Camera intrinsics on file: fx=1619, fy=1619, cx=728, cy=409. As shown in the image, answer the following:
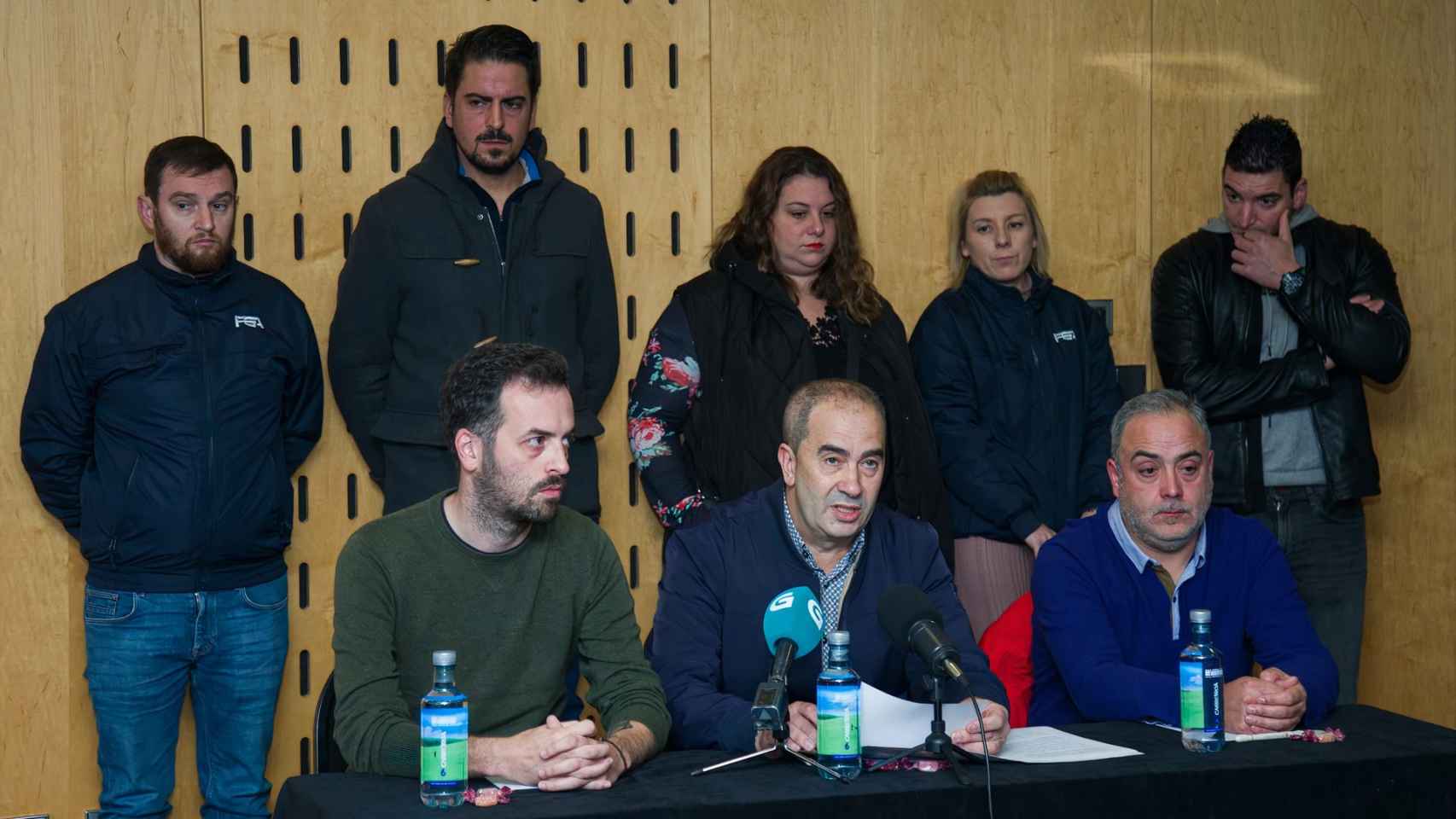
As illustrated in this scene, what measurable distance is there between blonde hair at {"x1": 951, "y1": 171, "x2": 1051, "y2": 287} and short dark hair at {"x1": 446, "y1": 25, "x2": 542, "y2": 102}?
4.45ft

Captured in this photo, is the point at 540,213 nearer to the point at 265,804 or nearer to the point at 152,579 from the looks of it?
the point at 152,579

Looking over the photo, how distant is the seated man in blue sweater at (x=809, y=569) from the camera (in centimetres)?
334

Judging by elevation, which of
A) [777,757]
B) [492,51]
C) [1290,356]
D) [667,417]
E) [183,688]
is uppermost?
[492,51]

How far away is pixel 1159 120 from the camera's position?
5.45 metres

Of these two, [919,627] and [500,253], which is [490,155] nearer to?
[500,253]

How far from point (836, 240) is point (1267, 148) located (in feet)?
4.57

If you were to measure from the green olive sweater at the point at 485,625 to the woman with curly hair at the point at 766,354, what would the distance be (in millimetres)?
1128

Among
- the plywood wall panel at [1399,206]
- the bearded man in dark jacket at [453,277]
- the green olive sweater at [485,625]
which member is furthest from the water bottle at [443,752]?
the plywood wall panel at [1399,206]

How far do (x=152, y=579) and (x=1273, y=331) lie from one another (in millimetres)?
3363

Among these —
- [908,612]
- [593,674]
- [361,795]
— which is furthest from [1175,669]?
[361,795]

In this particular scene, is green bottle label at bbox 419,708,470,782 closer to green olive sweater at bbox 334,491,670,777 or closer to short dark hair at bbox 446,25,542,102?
green olive sweater at bbox 334,491,670,777

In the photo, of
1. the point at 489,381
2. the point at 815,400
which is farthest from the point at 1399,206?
the point at 489,381

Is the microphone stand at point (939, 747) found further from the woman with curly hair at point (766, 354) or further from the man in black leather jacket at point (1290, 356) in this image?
the man in black leather jacket at point (1290, 356)

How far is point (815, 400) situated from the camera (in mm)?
3428
